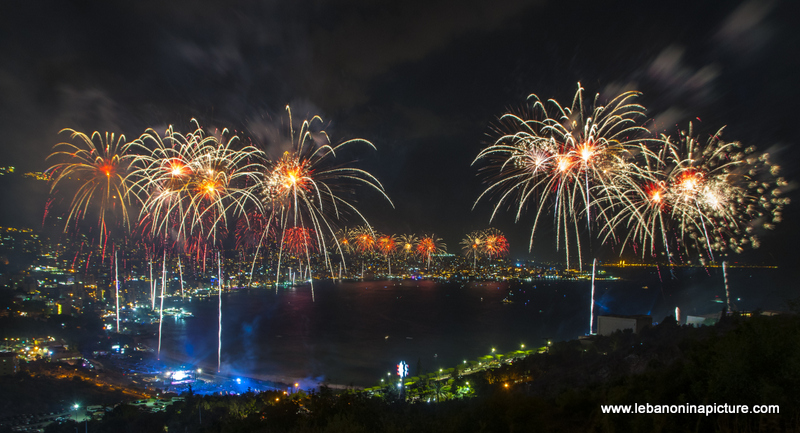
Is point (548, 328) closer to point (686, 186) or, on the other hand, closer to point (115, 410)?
point (686, 186)

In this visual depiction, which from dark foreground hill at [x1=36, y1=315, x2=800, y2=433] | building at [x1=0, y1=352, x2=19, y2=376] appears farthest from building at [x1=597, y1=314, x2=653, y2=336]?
building at [x1=0, y1=352, x2=19, y2=376]

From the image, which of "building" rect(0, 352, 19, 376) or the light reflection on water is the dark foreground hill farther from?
"building" rect(0, 352, 19, 376)

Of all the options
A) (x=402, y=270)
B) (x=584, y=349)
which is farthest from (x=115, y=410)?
(x=402, y=270)

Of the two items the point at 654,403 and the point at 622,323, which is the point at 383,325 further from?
the point at 654,403

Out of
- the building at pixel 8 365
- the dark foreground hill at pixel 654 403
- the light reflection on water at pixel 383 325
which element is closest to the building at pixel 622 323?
the light reflection on water at pixel 383 325

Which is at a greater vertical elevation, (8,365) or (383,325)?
(8,365)

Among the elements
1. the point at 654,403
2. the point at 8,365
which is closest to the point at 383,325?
the point at 8,365
